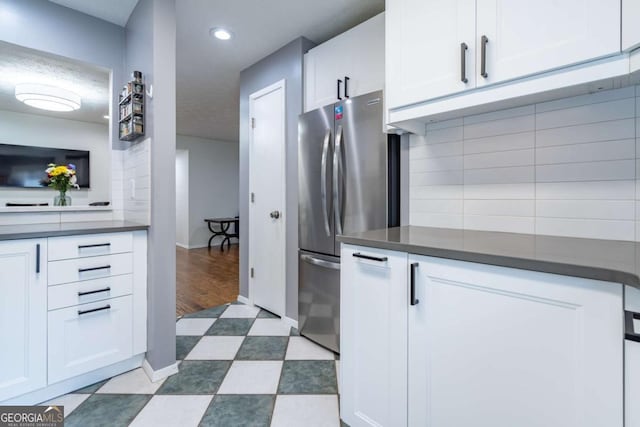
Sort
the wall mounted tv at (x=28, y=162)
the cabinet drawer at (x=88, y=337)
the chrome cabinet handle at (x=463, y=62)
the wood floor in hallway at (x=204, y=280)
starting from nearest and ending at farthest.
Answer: the chrome cabinet handle at (x=463, y=62) < the cabinet drawer at (x=88, y=337) < the wood floor in hallway at (x=204, y=280) < the wall mounted tv at (x=28, y=162)

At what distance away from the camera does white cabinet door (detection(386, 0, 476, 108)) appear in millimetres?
1219

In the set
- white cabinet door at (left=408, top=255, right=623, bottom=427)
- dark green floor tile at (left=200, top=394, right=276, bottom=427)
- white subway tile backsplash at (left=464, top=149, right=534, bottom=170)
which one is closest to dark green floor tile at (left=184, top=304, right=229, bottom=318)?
dark green floor tile at (left=200, top=394, right=276, bottom=427)

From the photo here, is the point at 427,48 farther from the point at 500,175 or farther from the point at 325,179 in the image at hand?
the point at 325,179

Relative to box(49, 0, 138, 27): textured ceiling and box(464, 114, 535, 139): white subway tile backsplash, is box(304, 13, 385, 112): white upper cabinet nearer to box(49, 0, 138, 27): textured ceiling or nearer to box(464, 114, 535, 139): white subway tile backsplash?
box(464, 114, 535, 139): white subway tile backsplash

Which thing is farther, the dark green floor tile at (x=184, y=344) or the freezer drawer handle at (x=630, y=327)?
the dark green floor tile at (x=184, y=344)

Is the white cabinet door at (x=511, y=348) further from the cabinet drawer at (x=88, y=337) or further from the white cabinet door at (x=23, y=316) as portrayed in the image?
the white cabinet door at (x=23, y=316)

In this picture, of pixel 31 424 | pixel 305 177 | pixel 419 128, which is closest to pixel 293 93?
pixel 305 177

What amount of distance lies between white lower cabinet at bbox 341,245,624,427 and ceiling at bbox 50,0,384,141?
1.77 m

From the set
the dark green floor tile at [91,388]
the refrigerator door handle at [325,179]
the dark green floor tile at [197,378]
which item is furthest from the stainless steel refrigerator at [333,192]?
the dark green floor tile at [91,388]

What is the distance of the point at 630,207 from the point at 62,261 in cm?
256

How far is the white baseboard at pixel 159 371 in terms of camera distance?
1.72 m

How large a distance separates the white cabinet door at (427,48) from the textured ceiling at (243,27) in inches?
30.3

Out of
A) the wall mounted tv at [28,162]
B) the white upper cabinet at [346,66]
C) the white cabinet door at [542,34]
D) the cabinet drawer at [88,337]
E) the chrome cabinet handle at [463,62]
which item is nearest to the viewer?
the white cabinet door at [542,34]

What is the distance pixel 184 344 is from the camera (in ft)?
7.06
